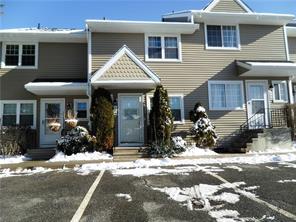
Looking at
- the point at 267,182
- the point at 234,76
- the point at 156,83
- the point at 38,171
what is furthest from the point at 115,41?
the point at 267,182

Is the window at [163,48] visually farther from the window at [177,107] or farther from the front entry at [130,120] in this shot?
the front entry at [130,120]

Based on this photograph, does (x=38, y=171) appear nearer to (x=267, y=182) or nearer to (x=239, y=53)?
(x=267, y=182)

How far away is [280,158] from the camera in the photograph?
9.99 metres

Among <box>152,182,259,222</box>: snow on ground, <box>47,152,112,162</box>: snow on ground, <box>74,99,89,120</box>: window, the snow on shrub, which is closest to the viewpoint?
<box>152,182,259,222</box>: snow on ground

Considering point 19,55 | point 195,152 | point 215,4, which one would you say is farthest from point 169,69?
point 19,55

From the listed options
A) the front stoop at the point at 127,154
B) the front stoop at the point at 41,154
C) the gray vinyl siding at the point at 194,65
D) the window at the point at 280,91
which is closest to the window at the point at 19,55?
the gray vinyl siding at the point at 194,65

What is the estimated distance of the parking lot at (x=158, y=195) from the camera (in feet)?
14.9

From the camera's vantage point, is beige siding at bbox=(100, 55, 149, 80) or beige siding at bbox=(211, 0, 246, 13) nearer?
beige siding at bbox=(100, 55, 149, 80)

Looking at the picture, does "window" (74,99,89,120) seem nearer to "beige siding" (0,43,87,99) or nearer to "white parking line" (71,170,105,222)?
"beige siding" (0,43,87,99)

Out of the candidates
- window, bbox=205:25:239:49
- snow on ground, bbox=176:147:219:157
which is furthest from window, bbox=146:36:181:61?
snow on ground, bbox=176:147:219:157

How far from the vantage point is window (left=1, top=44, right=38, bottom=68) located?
14.5 meters

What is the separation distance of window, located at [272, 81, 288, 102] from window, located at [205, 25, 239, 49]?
115 inches

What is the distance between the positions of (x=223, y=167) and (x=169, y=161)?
80.8 inches

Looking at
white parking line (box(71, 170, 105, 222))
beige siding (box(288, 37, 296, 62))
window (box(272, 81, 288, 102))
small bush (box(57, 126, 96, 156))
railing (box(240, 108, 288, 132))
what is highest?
beige siding (box(288, 37, 296, 62))
